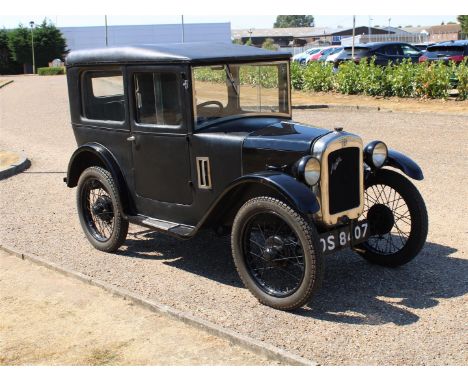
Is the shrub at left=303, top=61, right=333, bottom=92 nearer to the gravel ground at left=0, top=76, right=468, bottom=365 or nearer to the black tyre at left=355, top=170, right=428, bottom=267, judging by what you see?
the gravel ground at left=0, top=76, right=468, bottom=365

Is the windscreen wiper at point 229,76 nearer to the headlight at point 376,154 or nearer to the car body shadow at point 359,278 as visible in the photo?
the headlight at point 376,154

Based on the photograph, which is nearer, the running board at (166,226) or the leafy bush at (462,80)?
the running board at (166,226)

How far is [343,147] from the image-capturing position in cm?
484

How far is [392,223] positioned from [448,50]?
17.8 m

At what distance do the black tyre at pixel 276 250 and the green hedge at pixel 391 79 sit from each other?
12843 mm

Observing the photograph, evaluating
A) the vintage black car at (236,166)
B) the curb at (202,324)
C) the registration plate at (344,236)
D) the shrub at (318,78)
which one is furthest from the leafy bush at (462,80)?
the curb at (202,324)

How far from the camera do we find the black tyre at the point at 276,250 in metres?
4.36

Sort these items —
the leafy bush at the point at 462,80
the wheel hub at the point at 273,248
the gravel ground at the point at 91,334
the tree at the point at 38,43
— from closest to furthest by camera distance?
the gravel ground at the point at 91,334 → the wheel hub at the point at 273,248 → the leafy bush at the point at 462,80 → the tree at the point at 38,43

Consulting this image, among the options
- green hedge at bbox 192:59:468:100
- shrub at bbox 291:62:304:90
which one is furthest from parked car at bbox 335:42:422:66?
green hedge at bbox 192:59:468:100

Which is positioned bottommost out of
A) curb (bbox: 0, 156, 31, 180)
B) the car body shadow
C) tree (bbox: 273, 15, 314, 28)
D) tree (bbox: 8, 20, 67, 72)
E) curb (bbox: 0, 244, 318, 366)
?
the car body shadow

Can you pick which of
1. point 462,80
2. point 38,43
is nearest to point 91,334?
point 462,80

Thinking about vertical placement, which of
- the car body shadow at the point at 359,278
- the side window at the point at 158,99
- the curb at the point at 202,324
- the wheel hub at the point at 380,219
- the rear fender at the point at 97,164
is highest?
the side window at the point at 158,99

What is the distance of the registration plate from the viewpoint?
4660 millimetres

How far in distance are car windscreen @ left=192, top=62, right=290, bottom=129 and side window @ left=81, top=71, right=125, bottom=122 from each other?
3.09 ft
